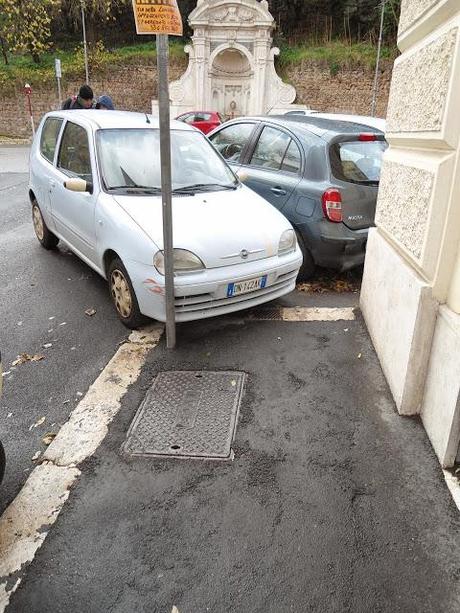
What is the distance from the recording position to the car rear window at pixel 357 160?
5.18 m

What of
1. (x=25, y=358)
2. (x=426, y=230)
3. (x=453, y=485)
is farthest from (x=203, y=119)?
(x=453, y=485)

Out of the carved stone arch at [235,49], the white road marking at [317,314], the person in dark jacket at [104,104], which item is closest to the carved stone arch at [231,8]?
the carved stone arch at [235,49]

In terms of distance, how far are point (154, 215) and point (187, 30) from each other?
34.0 meters

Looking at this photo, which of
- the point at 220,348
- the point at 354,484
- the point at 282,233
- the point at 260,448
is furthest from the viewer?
the point at 282,233

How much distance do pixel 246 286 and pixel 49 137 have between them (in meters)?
3.54

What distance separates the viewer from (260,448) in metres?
2.97

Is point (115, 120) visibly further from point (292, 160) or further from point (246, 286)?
point (246, 286)

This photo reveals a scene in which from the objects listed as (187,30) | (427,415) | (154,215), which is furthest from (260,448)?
(187,30)

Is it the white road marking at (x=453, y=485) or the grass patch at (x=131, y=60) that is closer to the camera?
the white road marking at (x=453, y=485)

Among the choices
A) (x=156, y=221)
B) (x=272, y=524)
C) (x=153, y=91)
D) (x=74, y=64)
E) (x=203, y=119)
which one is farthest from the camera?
(x=74, y=64)

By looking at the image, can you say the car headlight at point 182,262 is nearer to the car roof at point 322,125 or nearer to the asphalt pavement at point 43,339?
the asphalt pavement at point 43,339

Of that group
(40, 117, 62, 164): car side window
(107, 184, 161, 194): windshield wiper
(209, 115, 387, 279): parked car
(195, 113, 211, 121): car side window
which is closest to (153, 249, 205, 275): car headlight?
(107, 184, 161, 194): windshield wiper

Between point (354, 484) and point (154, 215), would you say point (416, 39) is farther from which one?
point (354, 484)

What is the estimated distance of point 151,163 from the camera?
15.9 ft
